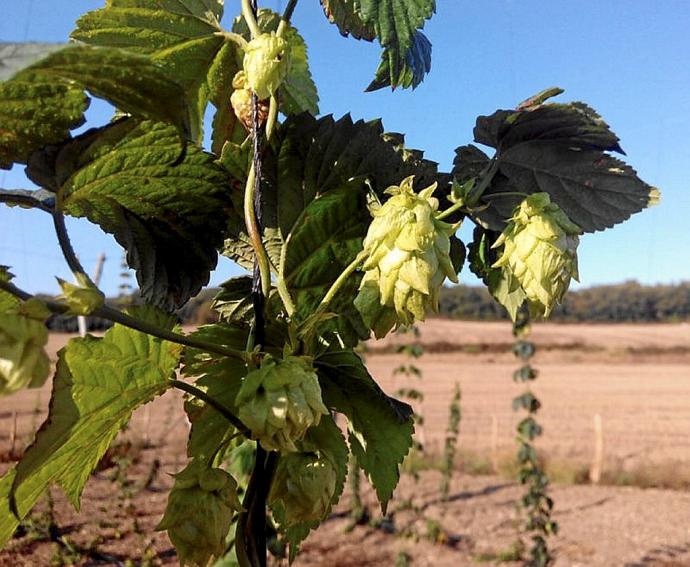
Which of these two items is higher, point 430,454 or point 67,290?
point 67,290

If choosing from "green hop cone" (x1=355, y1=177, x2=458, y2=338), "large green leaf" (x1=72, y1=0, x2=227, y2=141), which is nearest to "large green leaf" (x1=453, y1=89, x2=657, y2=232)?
"green hop cone" (x1=355, y1=177, x2=458, y2=338)

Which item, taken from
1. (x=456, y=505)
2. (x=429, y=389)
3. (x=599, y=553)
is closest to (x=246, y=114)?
(x=599, y=553)

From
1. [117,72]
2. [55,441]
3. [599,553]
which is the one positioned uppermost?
[117,72]

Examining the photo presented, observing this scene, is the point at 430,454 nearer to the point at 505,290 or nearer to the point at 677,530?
the point at 677,530

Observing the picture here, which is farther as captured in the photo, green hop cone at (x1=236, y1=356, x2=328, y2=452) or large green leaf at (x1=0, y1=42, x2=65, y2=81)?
green hop cone at (x1=236, y1=356, x2=328, y2=452)

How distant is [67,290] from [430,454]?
8964 mm

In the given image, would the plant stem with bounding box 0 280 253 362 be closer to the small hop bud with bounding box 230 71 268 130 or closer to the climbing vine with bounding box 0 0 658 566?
the climbing vine with bounding box 0 0 658 566

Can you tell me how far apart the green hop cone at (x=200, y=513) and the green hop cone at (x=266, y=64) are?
0.27 meters

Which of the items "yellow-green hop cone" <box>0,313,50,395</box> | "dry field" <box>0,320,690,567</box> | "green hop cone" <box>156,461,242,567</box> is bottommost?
"dry field" <box>0,320,690,567</box>

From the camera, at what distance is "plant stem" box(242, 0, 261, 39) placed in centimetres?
57

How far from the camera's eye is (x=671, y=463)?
9258 mm

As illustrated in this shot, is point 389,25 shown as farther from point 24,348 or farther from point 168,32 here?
point 24,348

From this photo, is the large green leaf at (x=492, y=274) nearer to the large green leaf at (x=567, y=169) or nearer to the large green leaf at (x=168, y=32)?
the large green leaf at (x=567, y=169)

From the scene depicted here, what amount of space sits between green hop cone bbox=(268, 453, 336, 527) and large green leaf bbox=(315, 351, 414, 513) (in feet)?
0.23
